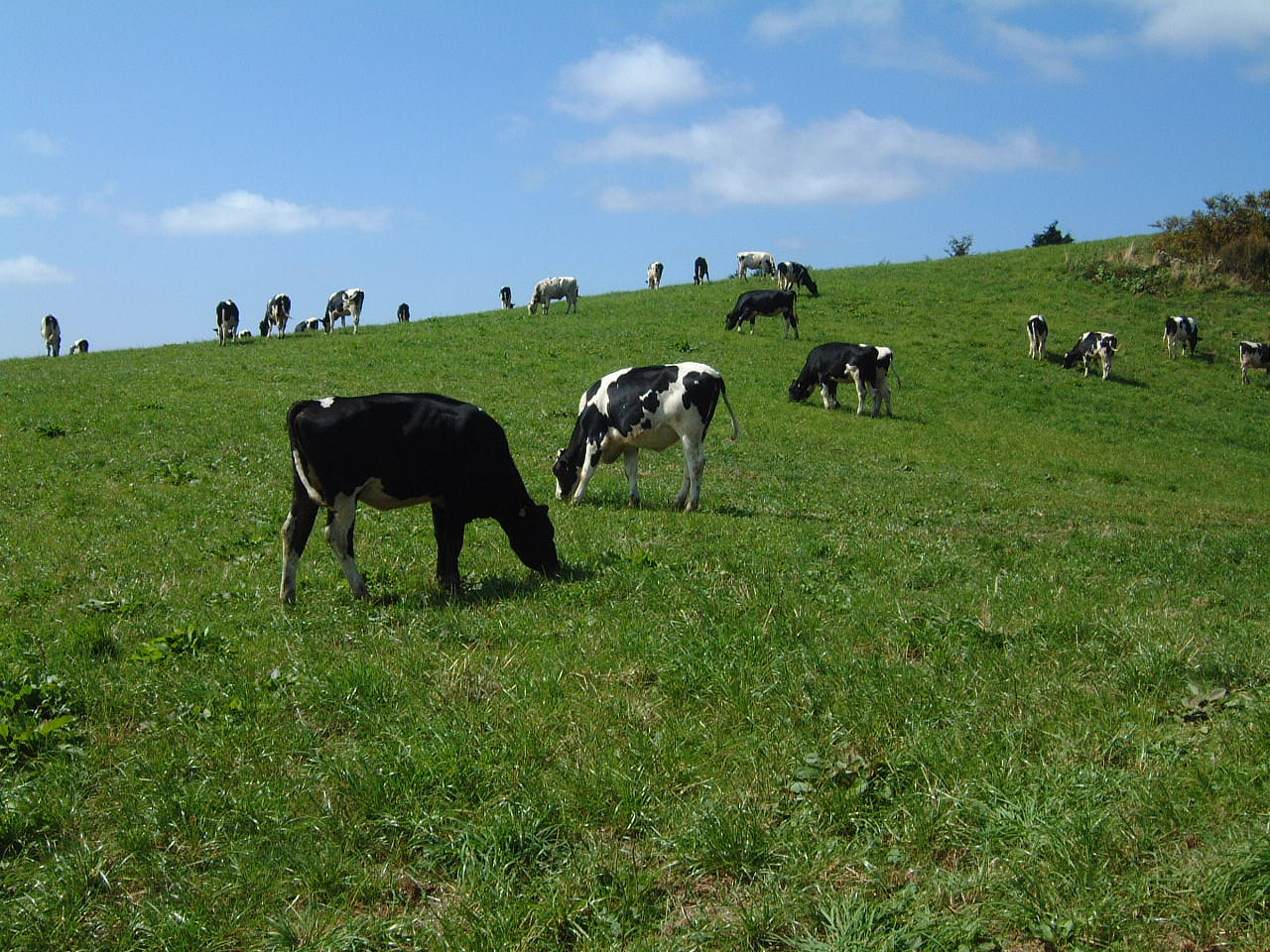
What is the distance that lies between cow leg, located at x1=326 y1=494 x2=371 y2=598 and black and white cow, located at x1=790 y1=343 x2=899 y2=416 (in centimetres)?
2174

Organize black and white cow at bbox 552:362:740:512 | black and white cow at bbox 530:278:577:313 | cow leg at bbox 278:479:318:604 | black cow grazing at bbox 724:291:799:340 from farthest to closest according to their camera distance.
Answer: black and white cow at bbox 530:278:577:313 → black cow grazing at bbox 724:291:799:340 → black and white cow at bbox 552:362:740:512 → cow leg at bbox 278:479:318:604

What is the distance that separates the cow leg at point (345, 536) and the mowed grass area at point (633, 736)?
204mm

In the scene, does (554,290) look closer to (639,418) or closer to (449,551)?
(639,418)

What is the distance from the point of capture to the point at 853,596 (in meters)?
8.75

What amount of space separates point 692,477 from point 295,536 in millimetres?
7123

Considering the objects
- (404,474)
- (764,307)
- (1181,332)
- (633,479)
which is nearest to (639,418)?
(633,479)

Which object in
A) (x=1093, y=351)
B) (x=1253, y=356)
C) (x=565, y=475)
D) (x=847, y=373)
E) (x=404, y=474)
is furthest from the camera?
(x=1253, y=356)

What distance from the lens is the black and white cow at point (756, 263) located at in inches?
2239

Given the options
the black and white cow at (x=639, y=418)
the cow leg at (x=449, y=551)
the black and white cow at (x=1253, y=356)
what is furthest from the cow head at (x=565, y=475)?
the black and white cow at (x=1253, y=356)

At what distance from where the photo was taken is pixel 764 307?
131 feet

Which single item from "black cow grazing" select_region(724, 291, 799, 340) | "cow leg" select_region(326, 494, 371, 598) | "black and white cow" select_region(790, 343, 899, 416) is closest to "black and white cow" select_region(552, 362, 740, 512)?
"cow leg" select_region(326, 494, 371, 598)

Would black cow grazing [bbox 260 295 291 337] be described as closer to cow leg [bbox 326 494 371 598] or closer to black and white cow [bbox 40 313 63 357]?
black and white cow [bbox 40 313 63 357]

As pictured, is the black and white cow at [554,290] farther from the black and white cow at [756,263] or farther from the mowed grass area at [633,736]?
the mowed grass area at [633,736]

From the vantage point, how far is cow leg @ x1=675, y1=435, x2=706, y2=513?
15.3 metres
